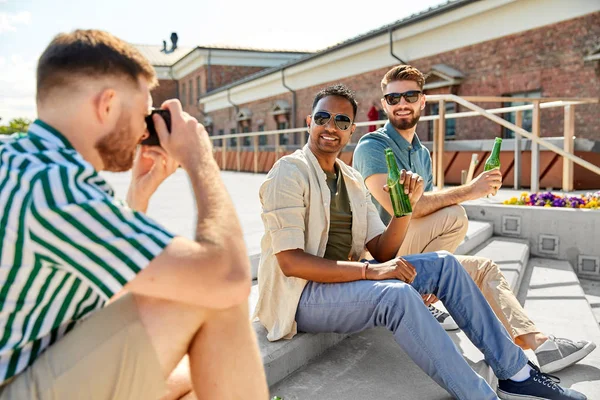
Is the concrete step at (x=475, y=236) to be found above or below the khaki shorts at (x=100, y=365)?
below

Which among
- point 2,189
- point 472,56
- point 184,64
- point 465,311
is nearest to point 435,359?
point 465,311

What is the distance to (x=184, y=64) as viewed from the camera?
34438 millimetres

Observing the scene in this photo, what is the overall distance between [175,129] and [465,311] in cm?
162

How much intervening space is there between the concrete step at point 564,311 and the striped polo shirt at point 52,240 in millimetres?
2513

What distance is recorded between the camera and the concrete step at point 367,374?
2.22m

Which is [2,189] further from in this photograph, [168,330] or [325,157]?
[325,157]

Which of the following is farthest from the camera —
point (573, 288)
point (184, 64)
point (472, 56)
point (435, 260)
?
point (184, 64)

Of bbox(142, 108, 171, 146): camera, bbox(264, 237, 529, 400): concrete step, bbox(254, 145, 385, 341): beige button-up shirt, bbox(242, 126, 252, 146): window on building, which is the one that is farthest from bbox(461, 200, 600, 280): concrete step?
bbox(242, 126, 252, 146): window on building

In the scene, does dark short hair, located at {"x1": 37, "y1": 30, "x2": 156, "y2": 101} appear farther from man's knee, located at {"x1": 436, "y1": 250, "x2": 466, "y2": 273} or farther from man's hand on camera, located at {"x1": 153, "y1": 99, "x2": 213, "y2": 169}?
man's knee, located at {"x1": 436, "y1": 250, "x2": 466, "y2": 273}

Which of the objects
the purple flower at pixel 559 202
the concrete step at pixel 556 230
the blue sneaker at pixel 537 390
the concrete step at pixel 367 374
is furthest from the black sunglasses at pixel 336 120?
the purple flower at pixel 559 202

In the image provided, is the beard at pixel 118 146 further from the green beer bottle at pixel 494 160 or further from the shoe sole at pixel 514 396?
the green beer bottle at pixel 494 160

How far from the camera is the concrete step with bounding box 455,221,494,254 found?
4.93 metres

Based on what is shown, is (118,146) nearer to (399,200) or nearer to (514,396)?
(399,200)

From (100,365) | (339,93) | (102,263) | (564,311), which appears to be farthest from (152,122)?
(564,311)
